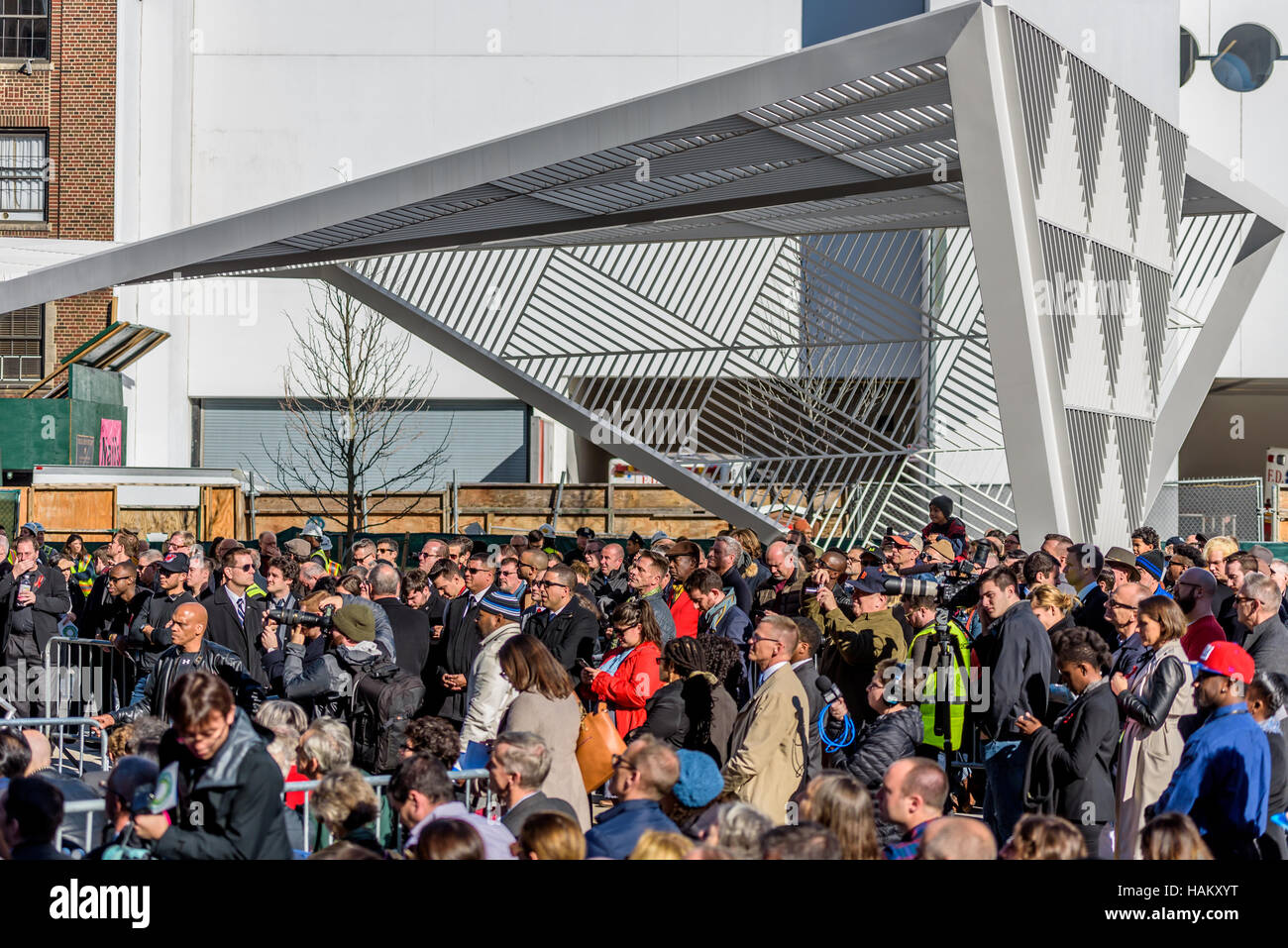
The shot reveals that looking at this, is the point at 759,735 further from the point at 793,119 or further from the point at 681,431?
the point at 681,431

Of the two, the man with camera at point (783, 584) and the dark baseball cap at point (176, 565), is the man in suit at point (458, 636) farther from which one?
the man with camera at point (783, 584)

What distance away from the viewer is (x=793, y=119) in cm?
1218

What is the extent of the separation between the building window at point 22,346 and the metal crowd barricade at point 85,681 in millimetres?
23440

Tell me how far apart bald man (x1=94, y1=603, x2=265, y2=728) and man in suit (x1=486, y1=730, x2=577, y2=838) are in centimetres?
241

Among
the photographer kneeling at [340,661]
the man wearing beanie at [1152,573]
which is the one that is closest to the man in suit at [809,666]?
the man wearing beanie at [1152,573]

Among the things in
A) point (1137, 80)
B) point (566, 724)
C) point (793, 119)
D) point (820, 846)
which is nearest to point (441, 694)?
point (566, 724)

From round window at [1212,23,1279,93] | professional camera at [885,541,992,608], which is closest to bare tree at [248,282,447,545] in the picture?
round window at [1212,23,1279,93]

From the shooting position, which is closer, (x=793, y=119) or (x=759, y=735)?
(x=759, y=735)

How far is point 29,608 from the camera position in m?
11.7

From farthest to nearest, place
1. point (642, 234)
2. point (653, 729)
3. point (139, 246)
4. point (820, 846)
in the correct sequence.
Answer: point (642, 234)
point (139, 246)
point (653, 729)
point (820, 846)

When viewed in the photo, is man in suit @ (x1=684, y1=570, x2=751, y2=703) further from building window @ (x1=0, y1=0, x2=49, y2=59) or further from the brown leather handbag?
building window @ (x1=0, y1=0, x2=49, y2=59)

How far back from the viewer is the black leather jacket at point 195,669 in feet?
25.1

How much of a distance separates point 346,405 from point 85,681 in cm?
2315

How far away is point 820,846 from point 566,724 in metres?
2.40
